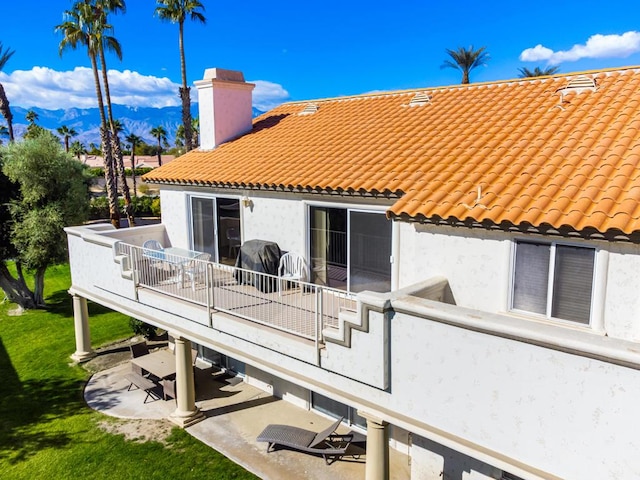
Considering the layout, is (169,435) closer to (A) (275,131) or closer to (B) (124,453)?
(B) (124,453)

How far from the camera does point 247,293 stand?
34.9 feet

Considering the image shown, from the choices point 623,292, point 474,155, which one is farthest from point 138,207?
point 623,292

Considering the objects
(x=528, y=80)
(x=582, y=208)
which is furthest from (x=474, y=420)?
(x=528, y=80)

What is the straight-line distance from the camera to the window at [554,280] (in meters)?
7.28

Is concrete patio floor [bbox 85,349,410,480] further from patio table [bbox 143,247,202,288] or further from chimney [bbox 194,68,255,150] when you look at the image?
chimney [bbox 194,68,255,150]

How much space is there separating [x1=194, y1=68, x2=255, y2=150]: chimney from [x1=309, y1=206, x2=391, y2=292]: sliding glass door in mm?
7080

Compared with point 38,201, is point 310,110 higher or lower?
higher

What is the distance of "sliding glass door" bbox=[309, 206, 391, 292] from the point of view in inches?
409

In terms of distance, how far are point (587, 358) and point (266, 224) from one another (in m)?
8.80

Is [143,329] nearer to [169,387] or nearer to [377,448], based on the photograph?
[169,387]

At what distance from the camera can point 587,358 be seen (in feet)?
18.4

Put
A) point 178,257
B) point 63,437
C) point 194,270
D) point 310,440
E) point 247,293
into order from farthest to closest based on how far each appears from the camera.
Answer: point 63,437 → point 178,257 → point 194,270 → point 310,440 → point 247,293

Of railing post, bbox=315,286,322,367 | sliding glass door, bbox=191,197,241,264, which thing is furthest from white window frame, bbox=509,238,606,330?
sliding glass door, bbox=191,197,241,264

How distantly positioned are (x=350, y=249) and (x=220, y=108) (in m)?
9.01
